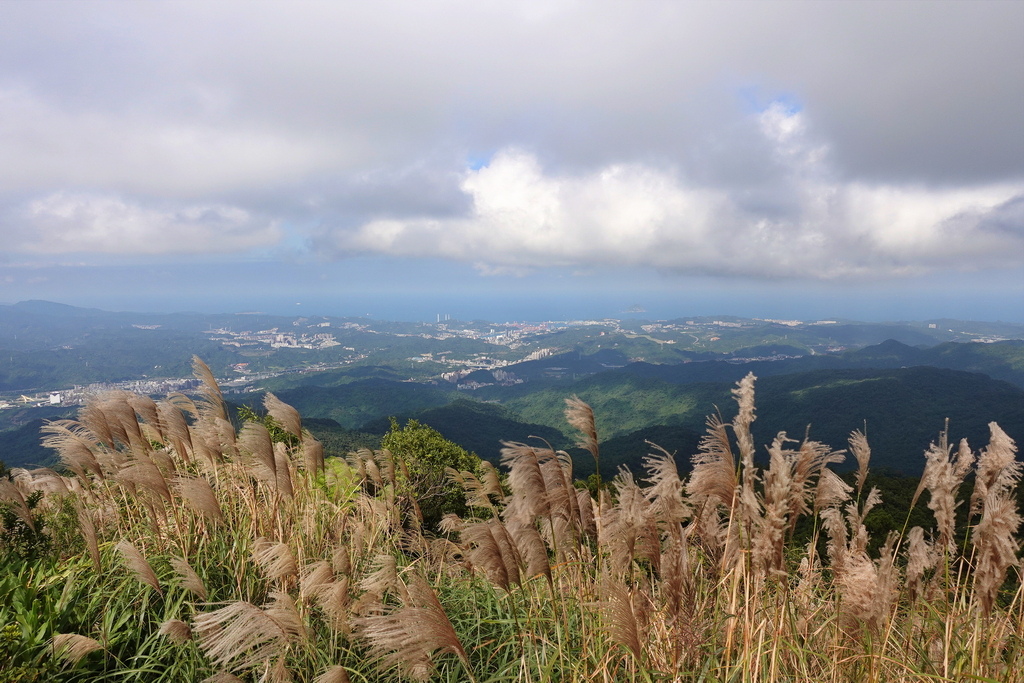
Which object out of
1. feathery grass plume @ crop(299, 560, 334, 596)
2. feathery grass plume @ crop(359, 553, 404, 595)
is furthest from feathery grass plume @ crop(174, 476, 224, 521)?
feathery grass plume @ crop(359, 553, 404, 595)

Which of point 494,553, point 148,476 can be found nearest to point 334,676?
point 494,553

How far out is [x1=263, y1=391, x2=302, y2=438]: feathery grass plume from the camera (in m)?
3.21

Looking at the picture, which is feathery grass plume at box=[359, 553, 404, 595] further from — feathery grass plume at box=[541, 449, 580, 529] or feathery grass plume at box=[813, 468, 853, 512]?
feathery grass plume at box=[813, 468, 853, 512]

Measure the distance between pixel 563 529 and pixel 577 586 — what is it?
2.83 ft

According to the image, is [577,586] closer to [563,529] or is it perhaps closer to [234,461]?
[563,529]

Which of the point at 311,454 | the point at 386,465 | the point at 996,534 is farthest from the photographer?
the point at 386,465

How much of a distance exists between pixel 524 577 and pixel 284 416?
1.99 meters

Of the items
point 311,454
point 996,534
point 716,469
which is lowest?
point 311,454

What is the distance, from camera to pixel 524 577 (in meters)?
2.69

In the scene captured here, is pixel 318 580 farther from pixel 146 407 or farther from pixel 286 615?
pixel 146 407

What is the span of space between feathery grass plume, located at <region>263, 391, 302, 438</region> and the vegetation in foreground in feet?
0.09

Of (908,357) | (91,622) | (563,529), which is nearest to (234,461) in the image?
(91,622)

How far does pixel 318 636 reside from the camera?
2598 millimetres

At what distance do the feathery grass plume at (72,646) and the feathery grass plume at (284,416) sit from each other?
141cm
